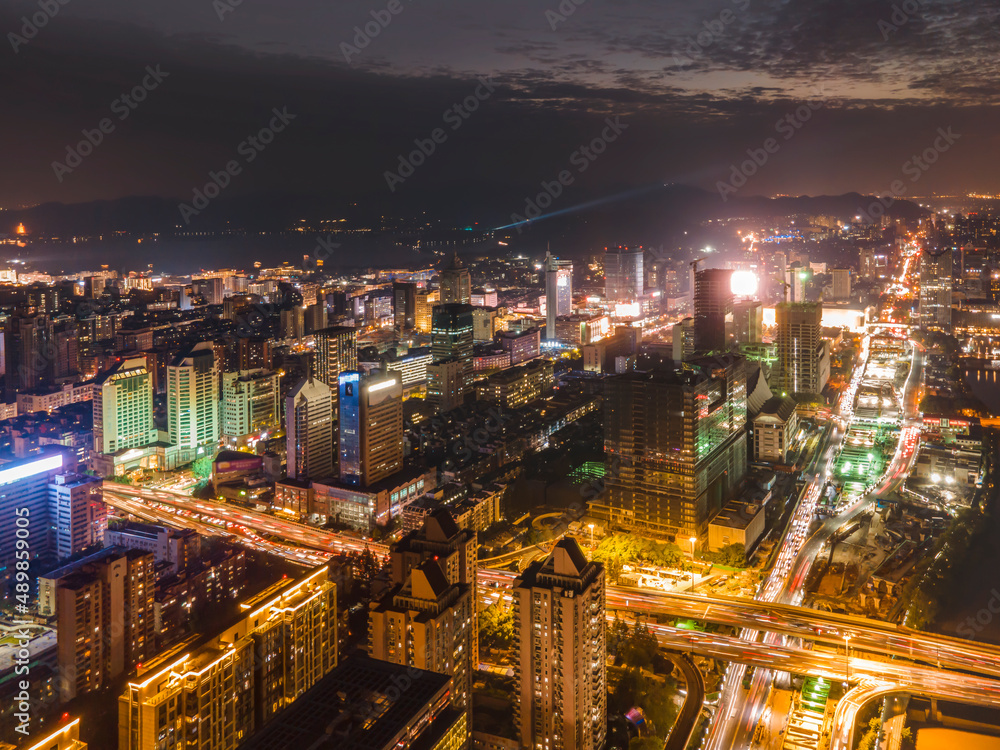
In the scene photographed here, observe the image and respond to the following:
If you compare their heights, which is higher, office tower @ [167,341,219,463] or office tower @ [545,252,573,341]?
office tower @ [545,252,573,341]

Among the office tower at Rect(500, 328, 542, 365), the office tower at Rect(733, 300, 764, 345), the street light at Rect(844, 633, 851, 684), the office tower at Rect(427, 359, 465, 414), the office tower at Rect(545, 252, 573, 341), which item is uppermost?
the office tower at Rect(545, 252, 573, 341)

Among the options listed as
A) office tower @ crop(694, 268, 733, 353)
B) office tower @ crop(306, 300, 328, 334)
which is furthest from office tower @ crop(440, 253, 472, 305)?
office tower @ crop(694, 268, 733, 353)

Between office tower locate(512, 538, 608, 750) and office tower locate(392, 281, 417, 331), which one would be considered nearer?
office tower locate(512, 538, 608, 750)

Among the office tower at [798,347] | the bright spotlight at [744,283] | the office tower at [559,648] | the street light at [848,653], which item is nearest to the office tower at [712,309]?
the office tower at [798,347]

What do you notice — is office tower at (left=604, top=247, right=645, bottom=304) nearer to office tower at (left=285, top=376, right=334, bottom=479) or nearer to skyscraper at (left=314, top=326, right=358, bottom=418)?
skyscraper at (left=314, top=326, right=358, bottom=418)

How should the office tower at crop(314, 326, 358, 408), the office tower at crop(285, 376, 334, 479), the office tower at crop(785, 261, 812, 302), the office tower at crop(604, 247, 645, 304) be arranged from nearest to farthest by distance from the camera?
the office tower at crop(285, 376, 334, 479) → the office tower at crop(314, 326, 358, 408) → the office tower at crop(785, 261, 812, 302) → the office tower at crop(604, 247, 645, 304)

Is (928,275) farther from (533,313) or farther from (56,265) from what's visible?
(56,265)

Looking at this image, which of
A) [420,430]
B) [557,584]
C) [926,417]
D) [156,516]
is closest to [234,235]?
[420,430]
